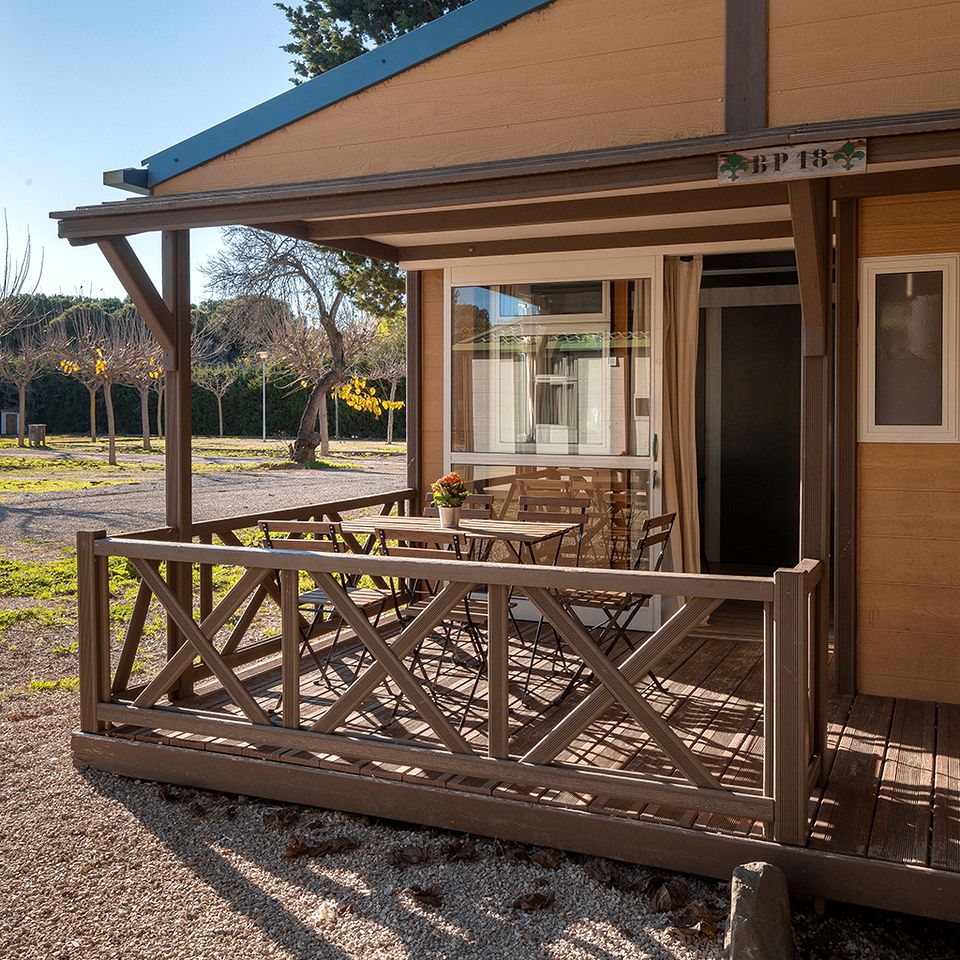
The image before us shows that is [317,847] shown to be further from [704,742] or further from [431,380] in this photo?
[431,380]

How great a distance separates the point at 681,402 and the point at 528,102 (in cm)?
262

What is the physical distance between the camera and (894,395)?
479cm

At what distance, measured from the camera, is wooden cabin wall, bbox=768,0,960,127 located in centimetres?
350

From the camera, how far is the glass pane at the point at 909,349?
4.71 metres

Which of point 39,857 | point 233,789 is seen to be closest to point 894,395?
point 233,789

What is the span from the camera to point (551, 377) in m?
6.48

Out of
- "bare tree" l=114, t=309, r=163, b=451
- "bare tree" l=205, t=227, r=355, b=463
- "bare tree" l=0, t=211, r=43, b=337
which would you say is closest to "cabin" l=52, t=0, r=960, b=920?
"bare tree" l=205, t=227, r=355, b=463

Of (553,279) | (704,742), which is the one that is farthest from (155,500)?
(704,742)

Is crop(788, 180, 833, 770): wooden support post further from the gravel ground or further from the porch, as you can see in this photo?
the gravel ground

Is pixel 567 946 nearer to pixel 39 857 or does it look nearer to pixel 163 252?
pixel 39 857

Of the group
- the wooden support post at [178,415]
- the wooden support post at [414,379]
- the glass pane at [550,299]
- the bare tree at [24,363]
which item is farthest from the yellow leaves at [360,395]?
the wooden support post at [178,415]

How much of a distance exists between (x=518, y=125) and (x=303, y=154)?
3.44 feet

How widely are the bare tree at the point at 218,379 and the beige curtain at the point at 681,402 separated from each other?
2815 centimetres

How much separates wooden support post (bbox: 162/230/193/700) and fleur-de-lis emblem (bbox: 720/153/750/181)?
246cm
